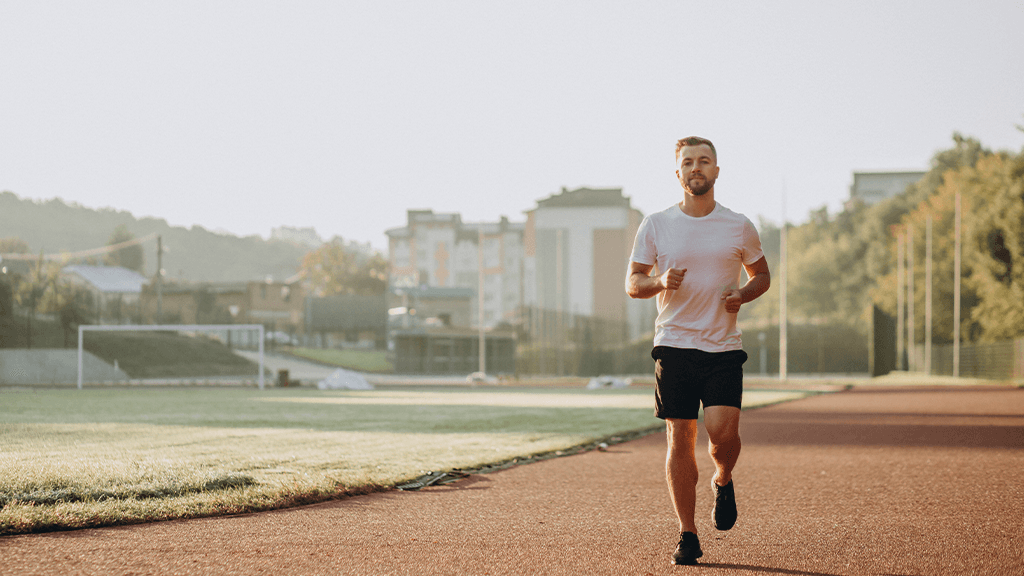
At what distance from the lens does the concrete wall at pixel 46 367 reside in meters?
32.6

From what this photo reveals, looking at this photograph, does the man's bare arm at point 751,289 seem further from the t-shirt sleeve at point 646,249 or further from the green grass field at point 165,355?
the green grass field at point 165,355

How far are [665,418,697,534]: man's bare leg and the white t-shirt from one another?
0.38m

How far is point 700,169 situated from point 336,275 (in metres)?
87.6

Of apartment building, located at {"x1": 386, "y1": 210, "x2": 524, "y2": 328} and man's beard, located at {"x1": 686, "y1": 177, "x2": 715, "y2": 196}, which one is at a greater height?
apartment building, located at {"x1": 386, "y1": 210, "x2": 524, "y2": 328}

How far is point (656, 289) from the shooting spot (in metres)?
3.94

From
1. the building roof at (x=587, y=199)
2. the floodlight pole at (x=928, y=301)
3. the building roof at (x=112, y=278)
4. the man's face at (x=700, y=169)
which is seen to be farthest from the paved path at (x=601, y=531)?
the building roof at (x=112, y=278)

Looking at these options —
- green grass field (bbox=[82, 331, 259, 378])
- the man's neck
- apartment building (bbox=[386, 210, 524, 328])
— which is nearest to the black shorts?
the man's neck

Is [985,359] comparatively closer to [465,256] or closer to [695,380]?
[695,380]

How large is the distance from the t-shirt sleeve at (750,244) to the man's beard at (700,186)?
230mm

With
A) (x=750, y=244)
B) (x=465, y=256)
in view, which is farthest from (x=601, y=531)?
(x=465, y=256)

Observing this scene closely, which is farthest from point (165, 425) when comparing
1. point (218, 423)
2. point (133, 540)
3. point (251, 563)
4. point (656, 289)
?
point (656, 289)

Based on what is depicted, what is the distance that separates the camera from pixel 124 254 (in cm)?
9844

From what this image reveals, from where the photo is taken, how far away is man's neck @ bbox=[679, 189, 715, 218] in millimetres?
4055

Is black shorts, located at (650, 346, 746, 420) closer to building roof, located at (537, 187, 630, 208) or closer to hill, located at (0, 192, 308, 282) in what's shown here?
building roof, located at (537, 187, 630, 208)
